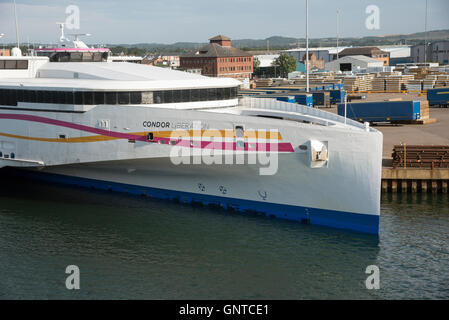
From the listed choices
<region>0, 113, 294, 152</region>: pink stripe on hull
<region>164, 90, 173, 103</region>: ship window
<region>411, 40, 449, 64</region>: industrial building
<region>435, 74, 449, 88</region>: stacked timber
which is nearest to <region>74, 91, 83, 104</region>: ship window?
<region>0, 113, 294, 152</region>: pink stripe on hull

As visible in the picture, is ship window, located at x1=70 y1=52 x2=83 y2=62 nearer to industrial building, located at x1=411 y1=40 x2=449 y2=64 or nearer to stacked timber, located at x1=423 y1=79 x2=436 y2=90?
stacked timber, located at x1=423 y1=79 x2=436 y2=90

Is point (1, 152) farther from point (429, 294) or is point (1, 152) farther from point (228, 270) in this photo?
point (429, 294)

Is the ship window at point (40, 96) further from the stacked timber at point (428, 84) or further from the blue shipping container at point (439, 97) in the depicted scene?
the stacked timber at point (428, 84)

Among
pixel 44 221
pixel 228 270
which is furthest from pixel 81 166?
pixel 228 270

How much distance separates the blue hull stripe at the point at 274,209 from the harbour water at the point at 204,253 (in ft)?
1.13

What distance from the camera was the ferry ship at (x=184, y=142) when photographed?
69.6 feet

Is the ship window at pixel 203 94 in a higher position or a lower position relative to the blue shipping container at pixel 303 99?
higher

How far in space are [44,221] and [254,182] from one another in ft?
30.5

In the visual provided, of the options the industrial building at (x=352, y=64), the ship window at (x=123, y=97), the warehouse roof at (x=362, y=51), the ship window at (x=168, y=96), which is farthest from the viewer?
the warehouse roof at (x=362, y=51)

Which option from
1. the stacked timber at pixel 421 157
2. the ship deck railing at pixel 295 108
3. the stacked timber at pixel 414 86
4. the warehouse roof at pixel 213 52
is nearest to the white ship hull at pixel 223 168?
the ship deck railing at pixel 295 108

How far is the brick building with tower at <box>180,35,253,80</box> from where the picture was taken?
115312 mm

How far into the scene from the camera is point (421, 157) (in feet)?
92.1

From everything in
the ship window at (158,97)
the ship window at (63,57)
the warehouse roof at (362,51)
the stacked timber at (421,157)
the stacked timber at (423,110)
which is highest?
the warehouse roof at (362,51)

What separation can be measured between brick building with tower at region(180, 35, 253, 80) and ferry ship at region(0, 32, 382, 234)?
8616 cm
